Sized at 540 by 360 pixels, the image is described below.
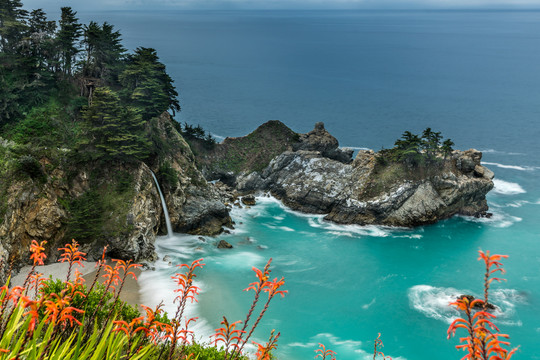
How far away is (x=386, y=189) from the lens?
44.8 meters

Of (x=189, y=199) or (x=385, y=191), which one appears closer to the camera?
(x=189, y=199)

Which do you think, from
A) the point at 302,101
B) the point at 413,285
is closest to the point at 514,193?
the point at 413,285

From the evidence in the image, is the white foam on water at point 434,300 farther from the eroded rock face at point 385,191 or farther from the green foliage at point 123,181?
the green foliage at point 123,181

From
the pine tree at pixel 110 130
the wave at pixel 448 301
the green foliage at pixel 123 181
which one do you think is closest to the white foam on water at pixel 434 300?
the wave at pixel 448 301

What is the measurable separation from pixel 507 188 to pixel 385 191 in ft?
85.3

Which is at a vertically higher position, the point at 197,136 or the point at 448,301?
the point at 197,136

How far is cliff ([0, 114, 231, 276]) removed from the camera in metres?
28.4

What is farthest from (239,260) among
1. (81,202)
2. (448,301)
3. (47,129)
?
(47,129)

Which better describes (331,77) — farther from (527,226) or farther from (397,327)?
(397,327)

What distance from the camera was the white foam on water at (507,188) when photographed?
5728cm

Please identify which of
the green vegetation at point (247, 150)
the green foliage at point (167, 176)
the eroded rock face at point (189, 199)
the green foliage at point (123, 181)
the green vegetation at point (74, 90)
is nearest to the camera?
the green vegetation at point (74, 90)

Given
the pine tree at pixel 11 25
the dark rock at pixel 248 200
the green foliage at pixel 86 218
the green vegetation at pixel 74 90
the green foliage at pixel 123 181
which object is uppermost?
the pine tree at pixel 11 25

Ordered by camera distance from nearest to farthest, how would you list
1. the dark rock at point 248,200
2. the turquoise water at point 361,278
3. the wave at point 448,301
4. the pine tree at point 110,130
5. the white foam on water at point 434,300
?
1. the turquoise water at point 361,278
2. the wave at point 448,301
3. the white foam on water at point 434,300
4. the pine tree at point 110,130
5. the dark rock at point 248,200

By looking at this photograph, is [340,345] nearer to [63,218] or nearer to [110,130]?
[63,218]
